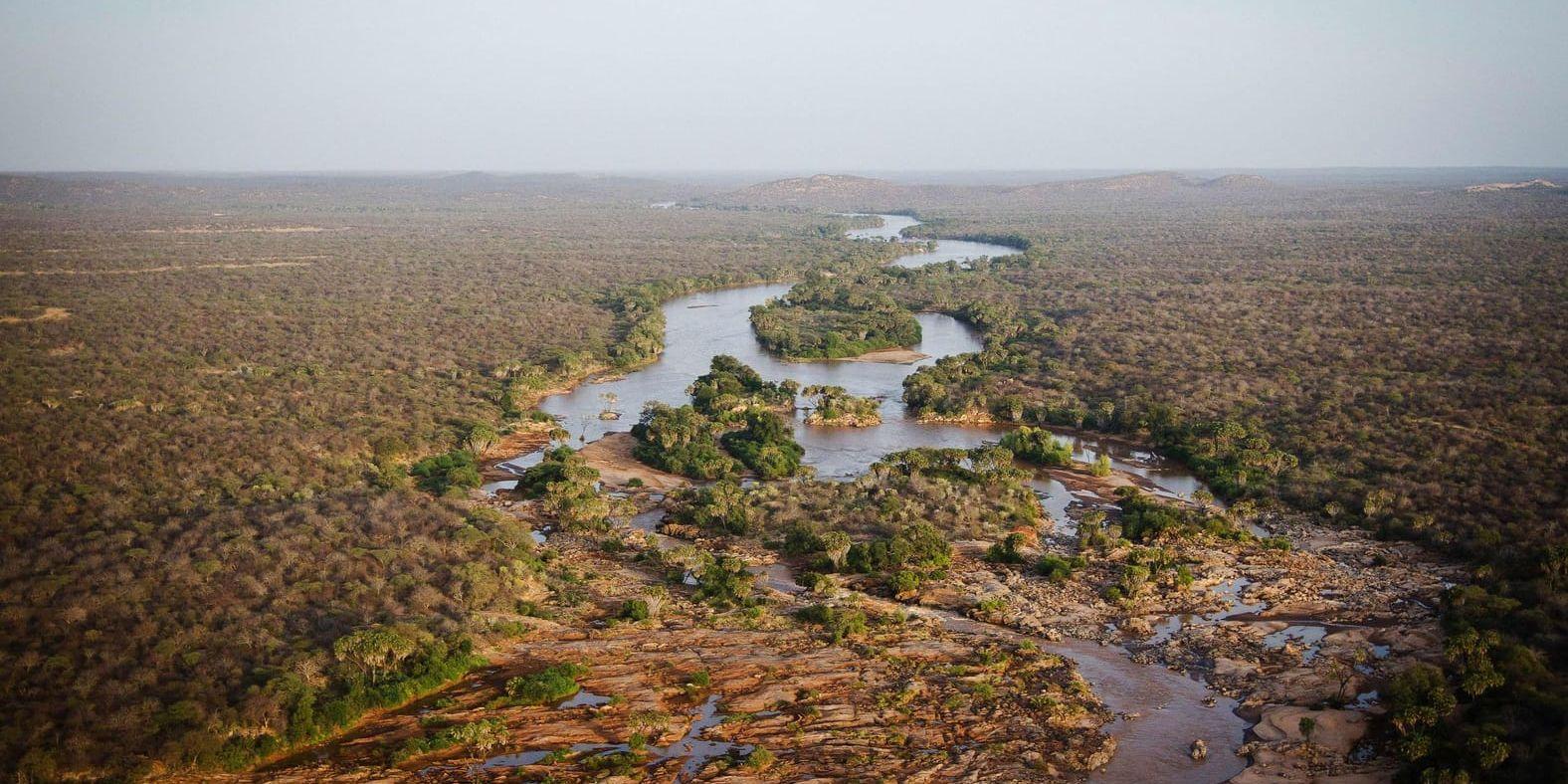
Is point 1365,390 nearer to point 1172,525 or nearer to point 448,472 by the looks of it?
point 1172,525

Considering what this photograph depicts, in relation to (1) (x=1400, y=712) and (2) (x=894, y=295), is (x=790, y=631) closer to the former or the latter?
(1) (x=1400, y=712)

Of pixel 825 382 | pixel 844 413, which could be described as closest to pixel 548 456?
pixel 844 413

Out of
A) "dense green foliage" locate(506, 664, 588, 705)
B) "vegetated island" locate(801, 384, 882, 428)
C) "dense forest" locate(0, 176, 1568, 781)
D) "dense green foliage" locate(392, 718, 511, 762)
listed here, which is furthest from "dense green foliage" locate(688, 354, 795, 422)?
"dense green foliage" locate(392, 718, 511, 762)

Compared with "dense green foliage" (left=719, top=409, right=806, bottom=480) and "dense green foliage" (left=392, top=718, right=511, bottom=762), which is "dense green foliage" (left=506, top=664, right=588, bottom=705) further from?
"dense green foliage" (left=719, top=409, right=806, bottom=480)

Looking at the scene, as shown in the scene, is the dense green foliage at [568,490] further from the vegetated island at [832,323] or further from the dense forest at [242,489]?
the vegetated island at [832,323]

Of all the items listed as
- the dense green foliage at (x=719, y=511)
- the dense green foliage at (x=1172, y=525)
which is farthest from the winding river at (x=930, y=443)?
the dense green foliage at (x=719, y=511)

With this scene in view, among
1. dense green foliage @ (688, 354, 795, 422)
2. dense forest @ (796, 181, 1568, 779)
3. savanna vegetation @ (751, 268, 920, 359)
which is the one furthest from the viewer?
savanna vegetation @ (751, 268, 920, 359)
